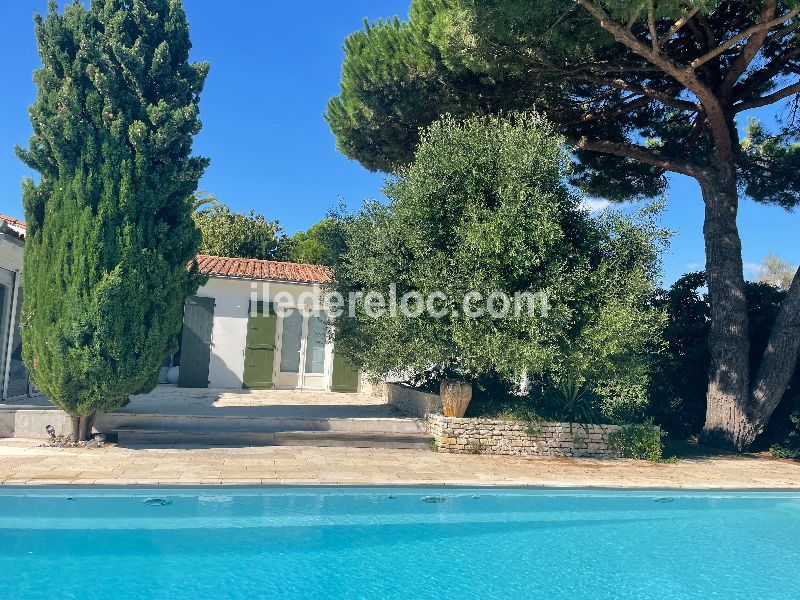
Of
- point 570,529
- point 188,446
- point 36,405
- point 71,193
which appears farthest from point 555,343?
point 36,405

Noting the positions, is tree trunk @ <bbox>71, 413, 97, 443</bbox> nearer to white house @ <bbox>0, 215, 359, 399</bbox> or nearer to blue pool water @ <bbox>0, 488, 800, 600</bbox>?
blue pool water @ <bbox>0, 488, 800, 600</bbox>

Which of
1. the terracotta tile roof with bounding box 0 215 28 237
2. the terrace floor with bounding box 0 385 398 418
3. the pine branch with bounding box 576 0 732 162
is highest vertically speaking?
the pine branch with bounding box 576 0 732 162

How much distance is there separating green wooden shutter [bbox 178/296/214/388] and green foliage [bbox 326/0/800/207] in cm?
608

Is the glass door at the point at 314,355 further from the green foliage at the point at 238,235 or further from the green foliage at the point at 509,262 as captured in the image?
the green foliage at the point at 238,235

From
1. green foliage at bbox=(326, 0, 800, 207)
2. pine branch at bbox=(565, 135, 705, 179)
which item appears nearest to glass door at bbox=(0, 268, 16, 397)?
green foliage at bbox=(326, 0, 800, 207)

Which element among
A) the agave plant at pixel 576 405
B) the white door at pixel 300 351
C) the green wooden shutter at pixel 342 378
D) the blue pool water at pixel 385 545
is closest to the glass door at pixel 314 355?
the white door at pixel 300 351

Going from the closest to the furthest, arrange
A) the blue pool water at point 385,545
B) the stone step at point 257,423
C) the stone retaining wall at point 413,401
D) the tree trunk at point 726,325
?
the blue pool water at point 385,545, the stone step at point 257,423, the stone retaining wall at point 413,401, the tree trunk at point 726,325

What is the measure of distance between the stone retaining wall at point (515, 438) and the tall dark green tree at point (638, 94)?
3.59m

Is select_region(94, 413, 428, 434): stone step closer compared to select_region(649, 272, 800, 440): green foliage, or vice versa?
select_region(94, 413, 428, 434): stone step

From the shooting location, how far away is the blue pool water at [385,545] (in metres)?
5.34

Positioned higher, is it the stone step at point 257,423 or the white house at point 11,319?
the white house at point 11,319

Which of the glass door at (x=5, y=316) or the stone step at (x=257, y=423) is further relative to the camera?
the glass door at (x=5, y=316)

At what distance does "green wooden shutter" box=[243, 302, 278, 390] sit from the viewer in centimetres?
1683

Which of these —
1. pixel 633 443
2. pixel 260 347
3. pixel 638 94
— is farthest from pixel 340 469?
pixel 638 94
